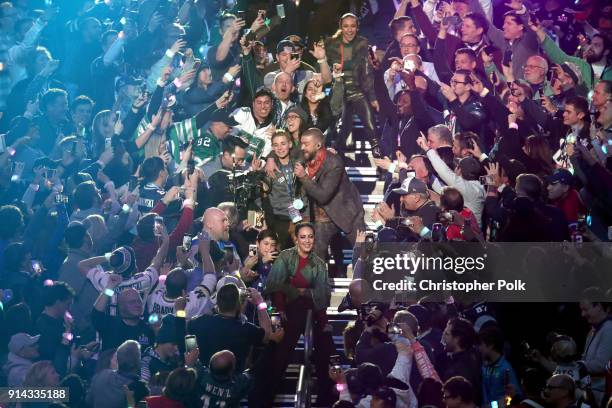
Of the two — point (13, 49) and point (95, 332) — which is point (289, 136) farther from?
point (13, 49)

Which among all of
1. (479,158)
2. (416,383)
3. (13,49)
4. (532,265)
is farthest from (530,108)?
(13,49)

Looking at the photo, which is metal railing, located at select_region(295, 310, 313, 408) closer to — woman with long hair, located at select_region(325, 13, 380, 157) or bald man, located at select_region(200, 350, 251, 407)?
bald man, located at select_region(200, 350, 251, 407)

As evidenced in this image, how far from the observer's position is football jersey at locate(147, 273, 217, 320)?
A: 10680 millimetres

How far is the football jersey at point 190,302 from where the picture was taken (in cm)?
1068

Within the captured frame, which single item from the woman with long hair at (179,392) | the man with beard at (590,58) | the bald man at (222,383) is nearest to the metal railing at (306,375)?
the bald man at (222,383)

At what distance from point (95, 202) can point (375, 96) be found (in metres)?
2.74

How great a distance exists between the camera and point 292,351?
10.9 meters

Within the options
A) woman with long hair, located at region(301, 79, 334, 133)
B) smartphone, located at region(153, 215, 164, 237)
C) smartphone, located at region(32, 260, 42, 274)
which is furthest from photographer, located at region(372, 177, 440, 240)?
smartphone, located at region(32, 260, 42, 274)

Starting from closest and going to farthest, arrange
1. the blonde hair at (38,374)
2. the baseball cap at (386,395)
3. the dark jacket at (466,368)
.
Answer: the baseball cap at (386,395), the dark jacket at (466,368), the blonde hair at (38,374)

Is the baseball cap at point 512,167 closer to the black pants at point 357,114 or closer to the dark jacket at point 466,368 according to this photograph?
the black pants at point 357,114

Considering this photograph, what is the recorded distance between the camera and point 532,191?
1110cm

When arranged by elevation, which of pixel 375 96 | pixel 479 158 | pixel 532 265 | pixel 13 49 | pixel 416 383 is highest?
pixel 13 49

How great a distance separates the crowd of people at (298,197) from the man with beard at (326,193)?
19 mm

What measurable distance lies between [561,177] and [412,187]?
1312mm
